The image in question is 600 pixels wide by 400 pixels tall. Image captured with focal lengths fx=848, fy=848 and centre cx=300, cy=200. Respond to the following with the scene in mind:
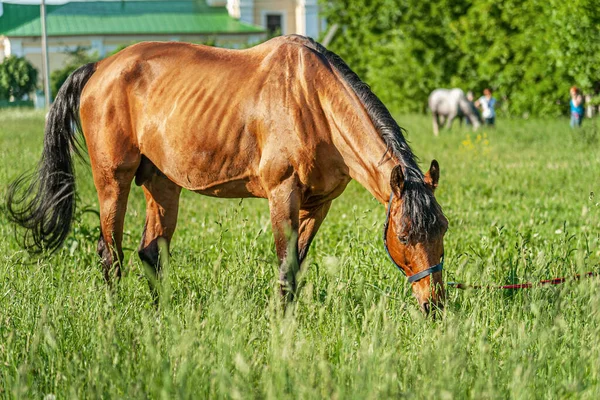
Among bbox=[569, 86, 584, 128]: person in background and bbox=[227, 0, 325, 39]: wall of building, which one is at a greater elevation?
bbox=[227, 0, 325, 39]: wall of building

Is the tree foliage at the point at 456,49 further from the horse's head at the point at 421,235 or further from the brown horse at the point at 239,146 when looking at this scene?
the horse's head at the point at 421,235

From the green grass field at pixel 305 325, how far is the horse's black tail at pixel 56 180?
9.4 inches

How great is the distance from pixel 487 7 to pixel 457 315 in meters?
27.2

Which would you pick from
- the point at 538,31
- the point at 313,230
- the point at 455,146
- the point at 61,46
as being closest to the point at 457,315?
the point at 313,230

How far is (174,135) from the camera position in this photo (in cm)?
596

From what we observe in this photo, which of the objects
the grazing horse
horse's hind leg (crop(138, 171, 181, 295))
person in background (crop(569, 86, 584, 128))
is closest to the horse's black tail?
horse's hind leg (crop(138, 171, 181, 295))

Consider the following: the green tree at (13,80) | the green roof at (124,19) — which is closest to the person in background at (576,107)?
the green tree at (13,80)

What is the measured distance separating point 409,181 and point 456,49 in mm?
29932

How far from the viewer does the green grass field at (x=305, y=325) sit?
3.43 meters

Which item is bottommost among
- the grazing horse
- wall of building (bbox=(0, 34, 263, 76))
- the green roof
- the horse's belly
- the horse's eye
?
wall of building (bbox=(0, 34, 263, 76))

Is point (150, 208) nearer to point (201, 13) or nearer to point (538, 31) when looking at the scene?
point (538, 31)

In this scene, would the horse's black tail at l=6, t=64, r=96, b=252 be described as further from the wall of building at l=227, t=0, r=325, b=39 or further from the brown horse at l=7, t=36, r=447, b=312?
the wall of building at l=227, t=0, r=325, b=39

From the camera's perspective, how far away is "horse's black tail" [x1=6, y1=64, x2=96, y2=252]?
6641mm

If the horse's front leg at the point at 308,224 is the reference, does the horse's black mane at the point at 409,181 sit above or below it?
above
